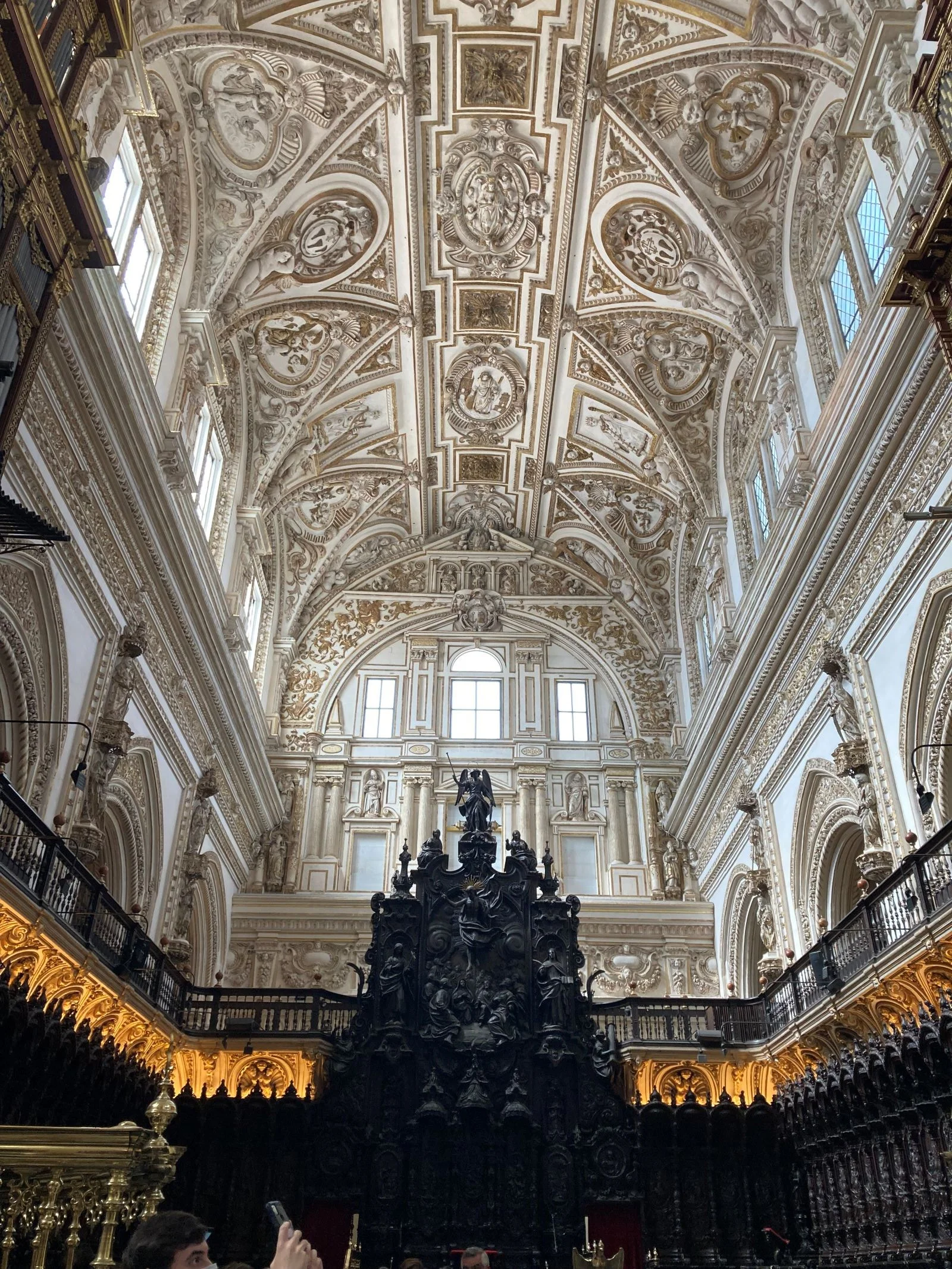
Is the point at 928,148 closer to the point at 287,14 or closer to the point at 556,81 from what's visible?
the point at 556,81

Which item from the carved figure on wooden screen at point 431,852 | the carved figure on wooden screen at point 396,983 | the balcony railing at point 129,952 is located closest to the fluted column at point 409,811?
the carved figure on wooden screen at point 431,852

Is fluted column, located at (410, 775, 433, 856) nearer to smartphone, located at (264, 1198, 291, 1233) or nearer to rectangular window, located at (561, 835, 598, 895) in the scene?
rectangular window, located at (561, 835, 598, 895)

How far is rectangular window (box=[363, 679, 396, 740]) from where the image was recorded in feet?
87.6

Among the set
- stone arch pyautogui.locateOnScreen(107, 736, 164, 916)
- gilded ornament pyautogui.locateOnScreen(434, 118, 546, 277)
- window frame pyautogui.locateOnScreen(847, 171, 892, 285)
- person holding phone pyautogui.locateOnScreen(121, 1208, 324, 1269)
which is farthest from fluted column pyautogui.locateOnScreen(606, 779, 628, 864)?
person holding phone pyautogui.locateOnScreen(121, 1208, 324, 1269)

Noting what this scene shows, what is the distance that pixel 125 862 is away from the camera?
53.9 ft

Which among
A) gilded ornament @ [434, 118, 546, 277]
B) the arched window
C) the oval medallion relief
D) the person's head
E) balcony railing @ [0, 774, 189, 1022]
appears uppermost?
gilded ornament @ [434, 118, 546, 277]

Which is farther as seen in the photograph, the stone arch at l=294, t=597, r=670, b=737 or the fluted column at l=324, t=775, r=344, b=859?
the stone arch at l=294, t=597, r=670, b=737

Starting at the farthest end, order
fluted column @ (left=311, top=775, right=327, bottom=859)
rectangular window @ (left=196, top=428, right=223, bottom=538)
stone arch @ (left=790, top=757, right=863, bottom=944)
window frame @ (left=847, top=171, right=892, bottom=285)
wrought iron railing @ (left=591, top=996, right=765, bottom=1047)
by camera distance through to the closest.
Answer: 1. fluted column @ (left=311, top=775, right=327, bottom=859)
2. rectangular window @ (left=196, top=428, right=223, bottom=538)
3. wrought iron railing @ (left=591, top=996, right=765, bottom=1047)
4. stone arch @ (left=790, top=757, right=863, bottom=944)
5. window frame @ (left=847, top=171, right=892, bottom=285)

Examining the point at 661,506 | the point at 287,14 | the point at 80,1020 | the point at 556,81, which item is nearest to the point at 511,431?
the point at 661,506

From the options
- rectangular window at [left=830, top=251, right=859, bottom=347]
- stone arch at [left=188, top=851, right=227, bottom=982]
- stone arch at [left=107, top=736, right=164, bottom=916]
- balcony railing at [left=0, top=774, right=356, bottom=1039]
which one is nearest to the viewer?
balcony railing at [left=0, top=774, right=356, bottom=1039]

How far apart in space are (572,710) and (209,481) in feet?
36.8

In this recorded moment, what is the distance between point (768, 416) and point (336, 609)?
515 inches

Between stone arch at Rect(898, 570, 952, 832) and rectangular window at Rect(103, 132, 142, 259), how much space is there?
11613 mm

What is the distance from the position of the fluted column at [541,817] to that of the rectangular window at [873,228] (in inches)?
560
